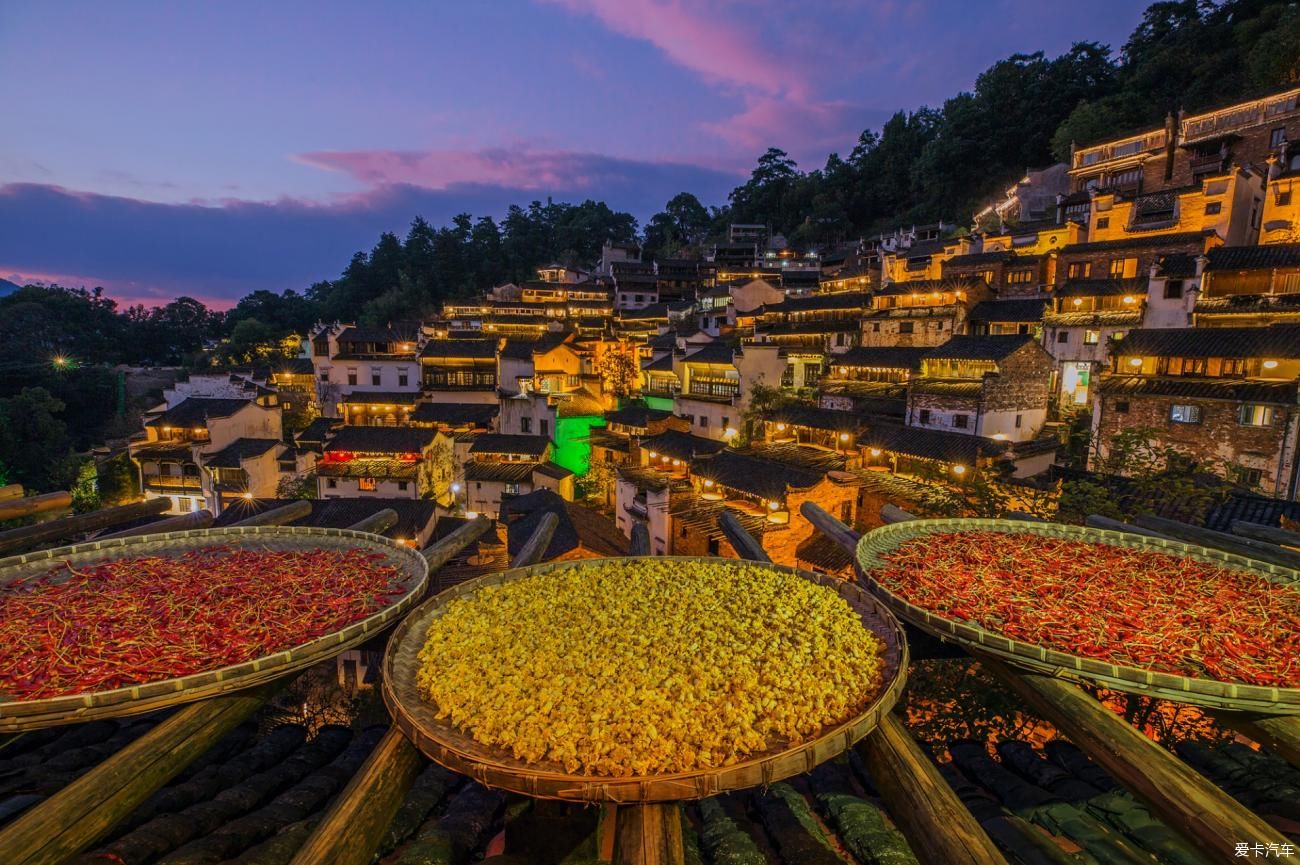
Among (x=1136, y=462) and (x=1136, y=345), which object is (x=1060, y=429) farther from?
(x=1136, y=462)

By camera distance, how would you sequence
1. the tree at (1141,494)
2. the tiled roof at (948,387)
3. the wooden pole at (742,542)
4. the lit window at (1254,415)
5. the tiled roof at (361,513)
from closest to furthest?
the wooden pole at (742,542), the tree at (1141,494), the lit window at (1254,415), the tiled roof at (361,513), the tiled roof at (948,387)

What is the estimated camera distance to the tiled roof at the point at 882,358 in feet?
97.6

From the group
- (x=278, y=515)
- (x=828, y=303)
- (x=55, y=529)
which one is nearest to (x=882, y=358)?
(x=828, y=303)

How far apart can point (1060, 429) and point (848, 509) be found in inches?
492

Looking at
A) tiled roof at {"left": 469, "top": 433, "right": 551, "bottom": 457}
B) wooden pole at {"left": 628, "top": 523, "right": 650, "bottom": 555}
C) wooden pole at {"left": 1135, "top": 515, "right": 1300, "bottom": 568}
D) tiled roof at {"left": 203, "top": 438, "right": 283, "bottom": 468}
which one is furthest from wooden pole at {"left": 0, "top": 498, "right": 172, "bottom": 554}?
tiled roof at {"left": 203, "top": 438, "right": 283, "bottom": 468}

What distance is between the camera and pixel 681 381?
38.4 m

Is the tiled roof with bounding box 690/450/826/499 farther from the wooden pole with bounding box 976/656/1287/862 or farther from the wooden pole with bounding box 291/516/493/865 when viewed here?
the wooden pole with bounding box 291/516/493/865

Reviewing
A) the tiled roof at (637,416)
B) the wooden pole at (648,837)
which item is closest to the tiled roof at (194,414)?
the tiled roof at (637,416)

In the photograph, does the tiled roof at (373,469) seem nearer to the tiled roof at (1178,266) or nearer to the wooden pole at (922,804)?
the wooden pole at (922,804)

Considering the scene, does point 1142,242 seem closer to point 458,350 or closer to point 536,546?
point 536,546

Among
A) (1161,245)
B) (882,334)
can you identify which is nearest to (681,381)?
(882,334)

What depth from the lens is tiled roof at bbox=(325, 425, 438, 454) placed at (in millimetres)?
32969

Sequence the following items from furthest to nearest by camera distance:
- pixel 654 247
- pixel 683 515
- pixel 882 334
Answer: pixel 654 247, pixel 882 334, pixel 683 515

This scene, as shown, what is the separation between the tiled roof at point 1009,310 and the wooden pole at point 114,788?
3778 cm
